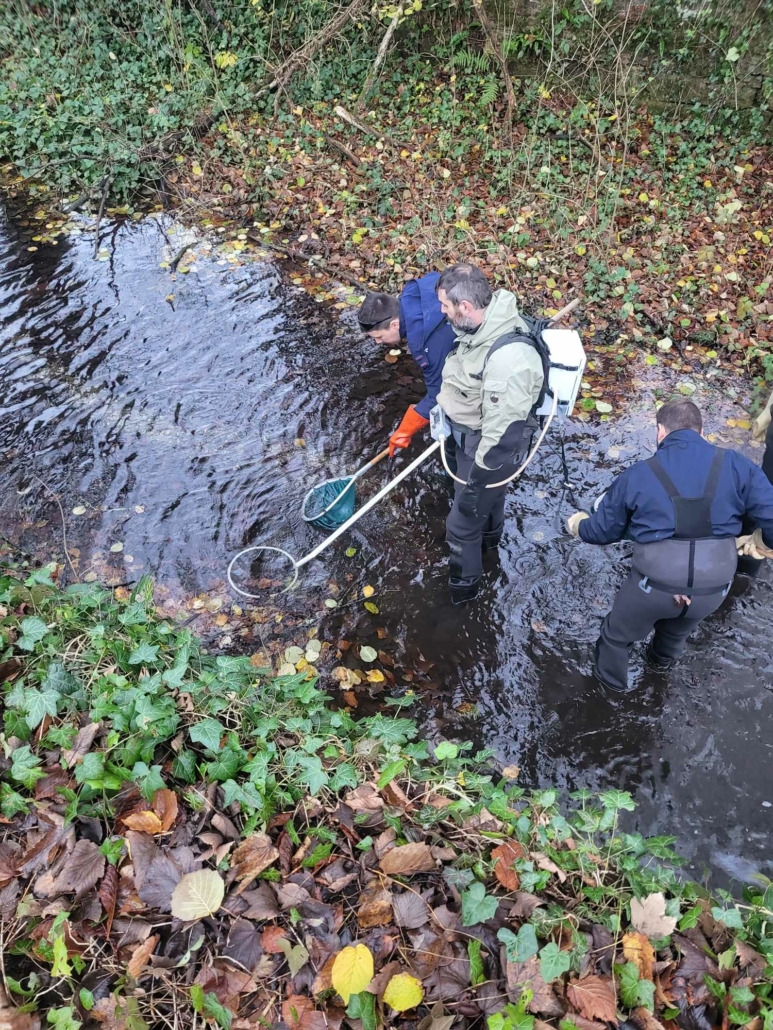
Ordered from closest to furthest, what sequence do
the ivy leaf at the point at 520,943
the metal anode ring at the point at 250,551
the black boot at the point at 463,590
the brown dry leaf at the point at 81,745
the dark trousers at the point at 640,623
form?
1. the ivy leaf at the point at 520,943
2. the brown dry leaf at the point at 81,745
3. the dark trousers at the point at 640,623
4. the black boot at the point at 463,590
5. the metal anode ring at the point at 250,551

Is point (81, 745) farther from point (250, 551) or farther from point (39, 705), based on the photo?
point (250, 551)

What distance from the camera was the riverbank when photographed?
208 centimetres

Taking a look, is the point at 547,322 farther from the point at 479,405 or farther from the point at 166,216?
the point at 166,216

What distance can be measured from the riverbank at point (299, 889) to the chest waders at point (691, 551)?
1.29 m

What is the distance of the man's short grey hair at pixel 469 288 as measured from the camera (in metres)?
3.61

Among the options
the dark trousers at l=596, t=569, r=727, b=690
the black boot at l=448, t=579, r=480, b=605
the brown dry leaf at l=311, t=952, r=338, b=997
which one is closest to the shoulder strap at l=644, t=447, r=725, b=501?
the dark trousers at l=596, t=569, r=727, b=690

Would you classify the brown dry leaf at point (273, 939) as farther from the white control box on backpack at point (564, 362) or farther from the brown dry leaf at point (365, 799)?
the white control box on backpack at point (564, 362)

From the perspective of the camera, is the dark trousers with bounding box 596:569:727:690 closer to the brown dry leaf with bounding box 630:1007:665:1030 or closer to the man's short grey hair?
the man's short grey hair

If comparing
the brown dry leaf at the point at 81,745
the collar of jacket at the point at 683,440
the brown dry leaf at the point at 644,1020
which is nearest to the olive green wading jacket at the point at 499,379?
the collar of jacket at the point at 683,440

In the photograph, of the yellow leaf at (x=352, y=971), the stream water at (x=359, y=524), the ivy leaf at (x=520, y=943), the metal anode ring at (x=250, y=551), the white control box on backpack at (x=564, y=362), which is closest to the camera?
the yellow leaf at (x=352, y=971)

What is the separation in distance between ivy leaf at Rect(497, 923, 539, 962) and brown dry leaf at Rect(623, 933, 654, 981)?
0.37 meters

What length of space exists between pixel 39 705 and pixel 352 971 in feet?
6.01

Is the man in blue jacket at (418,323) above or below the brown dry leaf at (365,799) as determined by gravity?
above

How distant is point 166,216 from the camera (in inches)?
384
